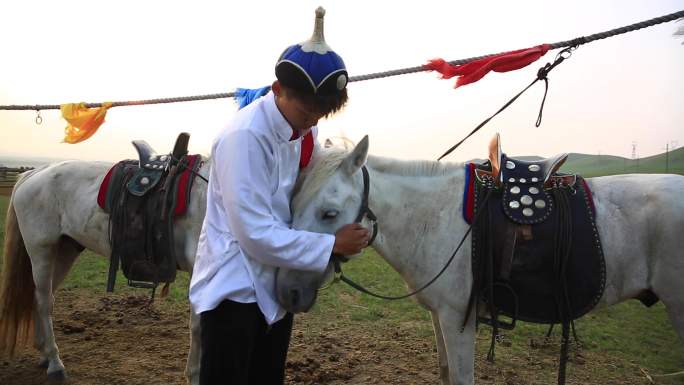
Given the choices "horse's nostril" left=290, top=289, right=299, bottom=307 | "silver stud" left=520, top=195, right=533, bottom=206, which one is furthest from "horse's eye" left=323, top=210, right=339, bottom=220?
"silver stud" left=520, top=195, right=533, bottom=206

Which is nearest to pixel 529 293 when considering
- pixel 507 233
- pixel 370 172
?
pixel 507 233

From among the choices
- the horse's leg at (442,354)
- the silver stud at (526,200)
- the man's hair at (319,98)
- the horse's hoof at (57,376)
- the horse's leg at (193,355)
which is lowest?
the horse's hoof at (57,376)

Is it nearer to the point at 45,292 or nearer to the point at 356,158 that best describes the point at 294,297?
the point at 356,158

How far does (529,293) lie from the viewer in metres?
2.31

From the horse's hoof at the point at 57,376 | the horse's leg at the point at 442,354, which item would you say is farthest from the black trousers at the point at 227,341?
the horse's hoof at the point at 57,376

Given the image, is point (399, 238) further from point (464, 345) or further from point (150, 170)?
point (150, 170)

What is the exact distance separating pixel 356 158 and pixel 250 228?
0.79 meters

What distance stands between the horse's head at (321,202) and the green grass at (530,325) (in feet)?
9.88

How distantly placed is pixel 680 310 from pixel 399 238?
1544mm

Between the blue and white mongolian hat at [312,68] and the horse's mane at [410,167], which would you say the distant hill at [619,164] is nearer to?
the horse's mane at [410,167]

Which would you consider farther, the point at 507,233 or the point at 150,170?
the point at 150,170

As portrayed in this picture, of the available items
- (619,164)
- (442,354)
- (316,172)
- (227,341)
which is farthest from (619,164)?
(227,341)

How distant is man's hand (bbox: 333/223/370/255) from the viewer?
155cm

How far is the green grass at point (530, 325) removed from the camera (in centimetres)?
412
